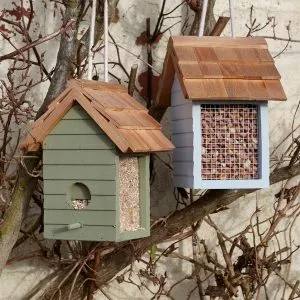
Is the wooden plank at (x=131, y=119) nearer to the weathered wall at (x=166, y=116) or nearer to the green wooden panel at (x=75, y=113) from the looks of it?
the green wooden panel at (x=75, y=113)

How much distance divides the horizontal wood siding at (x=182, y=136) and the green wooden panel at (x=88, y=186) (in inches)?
11.3

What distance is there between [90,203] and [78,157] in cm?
13

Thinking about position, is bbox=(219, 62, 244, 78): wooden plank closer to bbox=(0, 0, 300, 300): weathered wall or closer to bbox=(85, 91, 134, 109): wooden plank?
bbox=(85, 91, 134, 109): wooden plank

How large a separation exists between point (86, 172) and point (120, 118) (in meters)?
0.18

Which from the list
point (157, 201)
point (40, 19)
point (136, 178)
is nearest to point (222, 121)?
point (136, 178)

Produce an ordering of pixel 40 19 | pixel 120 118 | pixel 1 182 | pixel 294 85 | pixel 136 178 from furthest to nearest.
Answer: pixel 294 85
pixel 40 19
pixel 1 182
pixel 136 178
pixel 120 118

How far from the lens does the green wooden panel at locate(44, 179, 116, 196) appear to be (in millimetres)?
1986

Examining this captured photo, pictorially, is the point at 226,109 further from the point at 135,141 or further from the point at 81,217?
the point at 81,217

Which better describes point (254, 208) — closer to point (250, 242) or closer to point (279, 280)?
point (250, 242)

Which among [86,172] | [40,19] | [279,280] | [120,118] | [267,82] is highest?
[40,19]

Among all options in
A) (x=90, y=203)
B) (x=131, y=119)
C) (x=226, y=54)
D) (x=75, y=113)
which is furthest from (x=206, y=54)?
(x=90, y=203)

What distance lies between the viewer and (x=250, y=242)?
296 centimetres

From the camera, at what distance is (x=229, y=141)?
7.09 feet

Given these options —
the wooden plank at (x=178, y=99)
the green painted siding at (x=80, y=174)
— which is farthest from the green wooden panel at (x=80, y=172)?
the wooden plank at (x=178, y=99)
